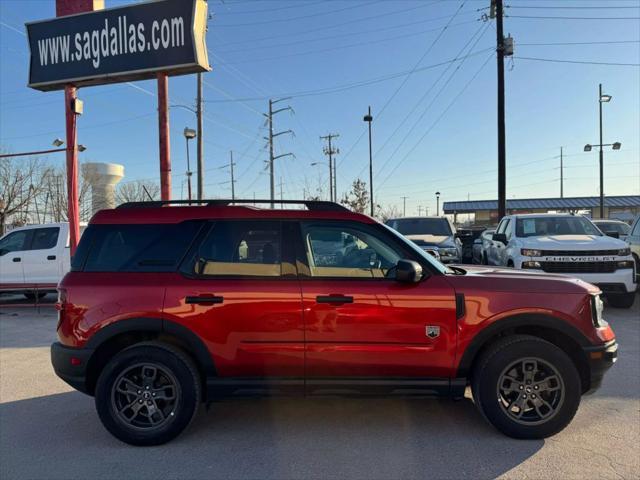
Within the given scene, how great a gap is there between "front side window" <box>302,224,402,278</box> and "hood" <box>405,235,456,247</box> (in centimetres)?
782

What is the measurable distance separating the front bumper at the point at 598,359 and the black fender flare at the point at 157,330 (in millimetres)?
3032

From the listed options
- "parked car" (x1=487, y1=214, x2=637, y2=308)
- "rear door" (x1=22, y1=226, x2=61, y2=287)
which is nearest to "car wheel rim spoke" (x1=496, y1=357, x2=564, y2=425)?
"parked car" (x1=487, y1=214, x2=637, y2=308)

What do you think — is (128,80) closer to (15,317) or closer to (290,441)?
(15,317)

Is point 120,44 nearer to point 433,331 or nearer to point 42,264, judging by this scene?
point 42,264

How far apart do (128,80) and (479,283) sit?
10.0 meters

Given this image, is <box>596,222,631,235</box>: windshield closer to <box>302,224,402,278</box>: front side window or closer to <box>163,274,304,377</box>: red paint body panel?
<box>302,224,402,278</box>: front side window

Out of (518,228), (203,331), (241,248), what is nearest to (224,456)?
(203,331)

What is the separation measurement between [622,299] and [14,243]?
1322 cm

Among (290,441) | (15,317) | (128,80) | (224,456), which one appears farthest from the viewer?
(128,80)

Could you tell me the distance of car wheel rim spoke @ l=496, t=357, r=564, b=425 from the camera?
3619 mm

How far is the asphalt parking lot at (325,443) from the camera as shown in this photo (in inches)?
126

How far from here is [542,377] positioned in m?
3.65

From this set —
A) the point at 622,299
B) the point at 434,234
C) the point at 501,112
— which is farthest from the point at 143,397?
the point at 501,112

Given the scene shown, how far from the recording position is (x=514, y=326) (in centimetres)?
360
